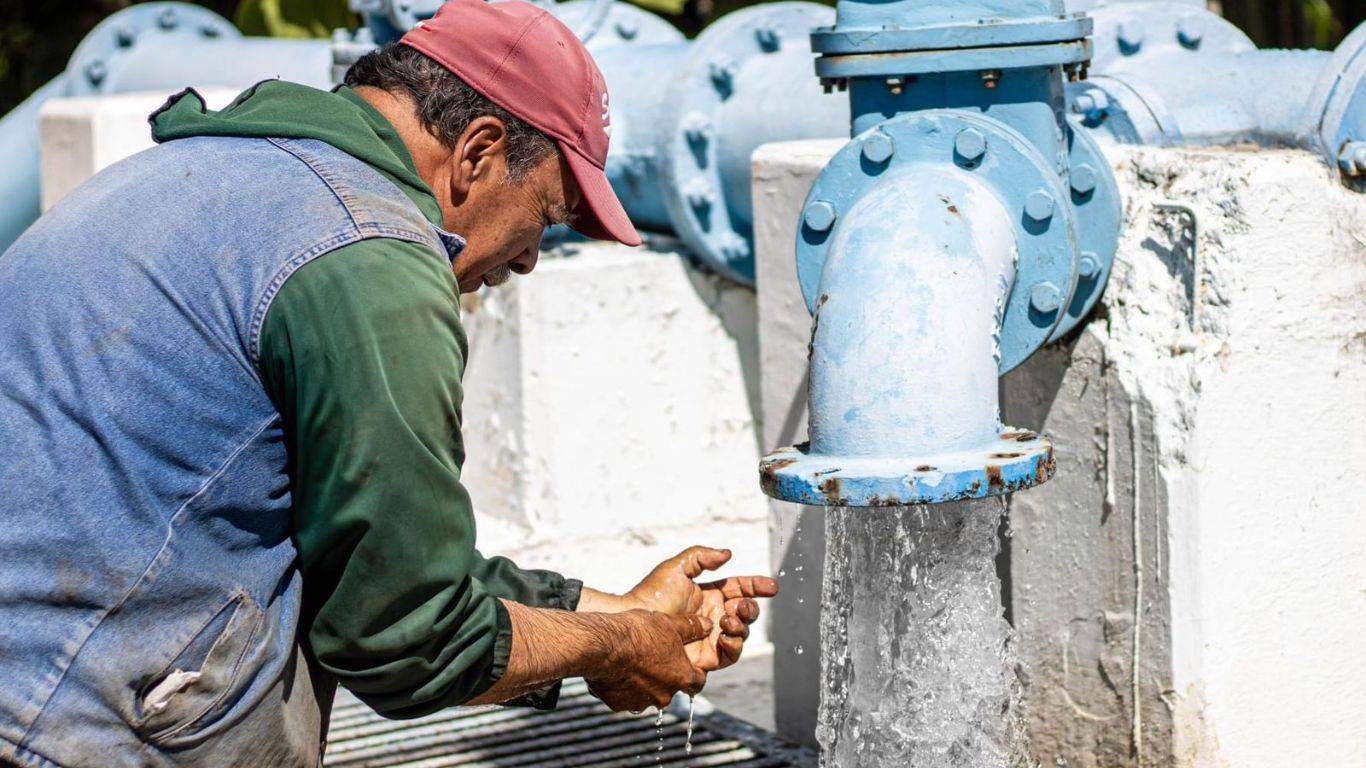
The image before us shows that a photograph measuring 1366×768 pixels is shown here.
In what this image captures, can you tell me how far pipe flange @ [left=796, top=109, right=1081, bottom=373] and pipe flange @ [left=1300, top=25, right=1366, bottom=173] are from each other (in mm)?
391

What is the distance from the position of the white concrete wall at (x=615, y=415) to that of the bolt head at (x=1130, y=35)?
1.00 meters

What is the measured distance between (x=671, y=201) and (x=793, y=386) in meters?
0.64

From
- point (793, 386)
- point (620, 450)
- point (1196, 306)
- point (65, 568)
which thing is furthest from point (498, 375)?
point (65, 568)

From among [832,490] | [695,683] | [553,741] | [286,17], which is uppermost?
[286,17]

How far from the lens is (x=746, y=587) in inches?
93.6

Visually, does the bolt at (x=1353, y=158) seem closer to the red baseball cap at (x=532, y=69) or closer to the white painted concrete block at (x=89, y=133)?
the red baseball cap at (x=532, y=69)

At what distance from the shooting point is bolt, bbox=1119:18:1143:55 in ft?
9.54

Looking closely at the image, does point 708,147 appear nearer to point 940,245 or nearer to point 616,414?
point 616,414

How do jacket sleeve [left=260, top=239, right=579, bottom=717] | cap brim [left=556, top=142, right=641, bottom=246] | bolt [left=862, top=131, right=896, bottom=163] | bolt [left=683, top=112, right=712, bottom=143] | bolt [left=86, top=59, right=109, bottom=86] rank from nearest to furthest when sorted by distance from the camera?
1. jacket sleeve [left=260, top=239, right=579, bottom=717]
2. cap brim [left=556, top=142, right=641, bottom=246]
3. bolt [left=862, top=131, right=896, bottom=163]
4. bolt [left=683, top=112, right=712, bottom=143]
5. bolt [left=86, top=59, right=109, bottom=86]

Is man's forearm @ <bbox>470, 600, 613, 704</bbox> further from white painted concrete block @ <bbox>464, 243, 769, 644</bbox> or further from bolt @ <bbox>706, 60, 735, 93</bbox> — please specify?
bolt @ <bbox>706, 60, 735, 93</bbox>

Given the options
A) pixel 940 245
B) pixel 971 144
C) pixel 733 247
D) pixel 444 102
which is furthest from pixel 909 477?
pixel 733 247

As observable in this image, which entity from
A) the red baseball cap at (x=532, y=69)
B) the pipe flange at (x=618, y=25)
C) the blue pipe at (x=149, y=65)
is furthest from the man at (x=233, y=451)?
the blue pipe at (x=149, y=65)

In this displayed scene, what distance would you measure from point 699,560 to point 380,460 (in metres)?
0.76

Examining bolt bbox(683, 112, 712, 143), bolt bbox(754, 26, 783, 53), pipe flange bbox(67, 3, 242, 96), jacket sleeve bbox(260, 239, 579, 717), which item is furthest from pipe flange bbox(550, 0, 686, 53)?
jacket sleeve bbox(260, 239, 579, 717)
